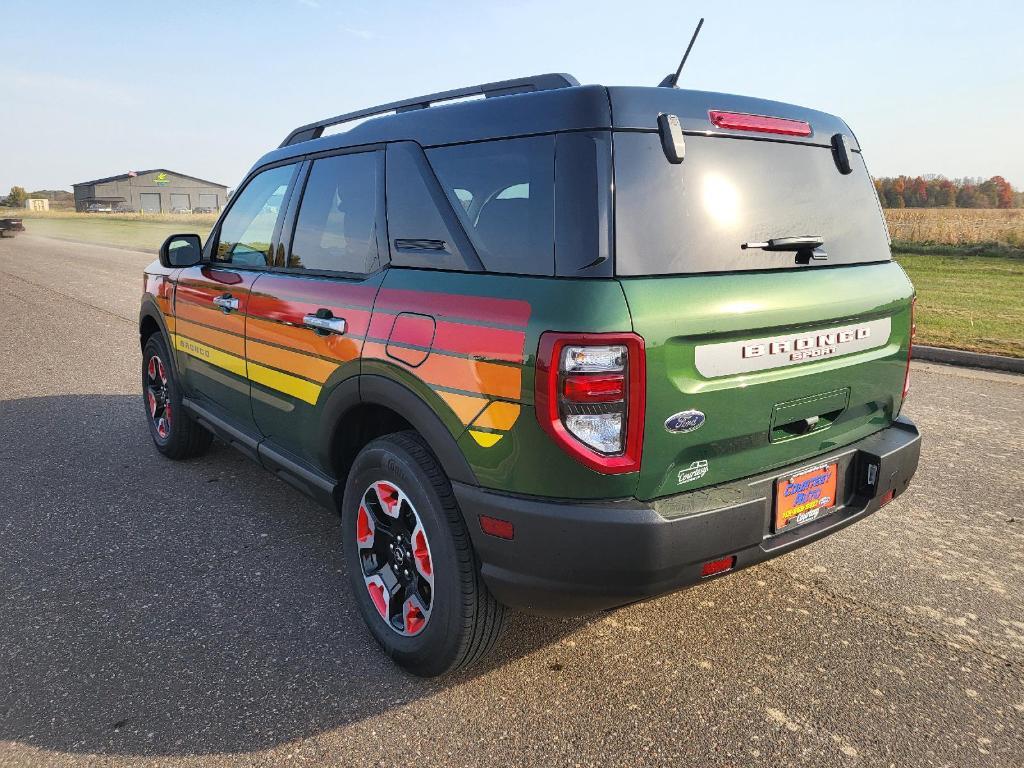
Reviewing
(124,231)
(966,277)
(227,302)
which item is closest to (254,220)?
(227,302)

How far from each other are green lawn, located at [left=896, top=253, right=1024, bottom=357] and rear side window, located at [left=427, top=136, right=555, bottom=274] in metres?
7.44

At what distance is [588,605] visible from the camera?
7.26 feet

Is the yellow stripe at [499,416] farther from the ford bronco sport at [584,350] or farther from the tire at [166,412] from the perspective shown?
the tire at [166,412]

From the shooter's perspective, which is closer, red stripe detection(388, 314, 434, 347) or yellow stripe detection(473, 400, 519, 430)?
yellow stripe detection(473, 400, 519, 430)

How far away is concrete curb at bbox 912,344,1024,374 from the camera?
7.51 metres

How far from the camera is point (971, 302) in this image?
1135 cm

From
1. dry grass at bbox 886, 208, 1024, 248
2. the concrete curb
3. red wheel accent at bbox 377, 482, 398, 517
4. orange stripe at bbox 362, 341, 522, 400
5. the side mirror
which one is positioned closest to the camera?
orange stripe at bbox 362, 341, 522, 400

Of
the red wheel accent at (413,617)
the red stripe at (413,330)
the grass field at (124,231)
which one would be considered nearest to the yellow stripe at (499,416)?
the red stripe at (413,330)

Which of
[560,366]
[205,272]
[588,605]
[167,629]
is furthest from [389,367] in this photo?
[205,272]

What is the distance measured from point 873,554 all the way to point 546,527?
85.3 inches

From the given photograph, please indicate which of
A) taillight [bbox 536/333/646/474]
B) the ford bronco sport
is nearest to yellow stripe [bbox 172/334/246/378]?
the ford bronco sport

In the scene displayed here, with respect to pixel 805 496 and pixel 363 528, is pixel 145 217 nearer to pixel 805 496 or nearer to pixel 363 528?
pixel 363 528

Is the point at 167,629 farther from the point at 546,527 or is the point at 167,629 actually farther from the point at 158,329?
the point at 158,329

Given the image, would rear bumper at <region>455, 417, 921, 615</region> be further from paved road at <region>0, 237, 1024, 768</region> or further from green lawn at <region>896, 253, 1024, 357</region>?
green lawn at <region>896, 253, 1024, 357</region>
